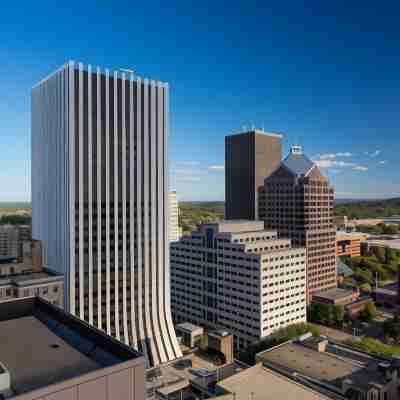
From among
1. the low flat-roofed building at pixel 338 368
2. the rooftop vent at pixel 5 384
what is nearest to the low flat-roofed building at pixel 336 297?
the low flat-roofed building at pixel 338 368

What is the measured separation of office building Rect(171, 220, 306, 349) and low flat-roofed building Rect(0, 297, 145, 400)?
74.6 meters

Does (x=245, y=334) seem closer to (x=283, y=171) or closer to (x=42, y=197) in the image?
(x=42, y=197)

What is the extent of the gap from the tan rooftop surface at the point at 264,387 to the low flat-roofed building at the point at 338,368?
5.03 metres

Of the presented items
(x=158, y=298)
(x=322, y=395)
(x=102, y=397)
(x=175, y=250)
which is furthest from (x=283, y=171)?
(x=102, y=397)

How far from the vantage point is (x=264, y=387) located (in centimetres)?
5697

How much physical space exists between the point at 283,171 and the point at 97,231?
297ft

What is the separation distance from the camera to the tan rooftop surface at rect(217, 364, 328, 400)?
176ft

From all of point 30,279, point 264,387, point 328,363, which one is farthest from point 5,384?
point 30,279

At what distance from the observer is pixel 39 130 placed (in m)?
97.6

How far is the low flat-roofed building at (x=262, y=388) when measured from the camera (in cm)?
5362

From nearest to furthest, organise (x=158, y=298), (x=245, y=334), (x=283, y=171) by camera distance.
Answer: (x=158, y=298), (x=245, y=334), (x=283, y=171)

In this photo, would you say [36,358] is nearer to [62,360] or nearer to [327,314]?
[62,360]

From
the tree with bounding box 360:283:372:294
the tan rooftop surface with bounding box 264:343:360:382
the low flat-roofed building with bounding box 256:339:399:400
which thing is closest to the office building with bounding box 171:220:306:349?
the low flat-roofed building with bounding box 256:339:399:400

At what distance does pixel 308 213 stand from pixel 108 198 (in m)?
82.5
